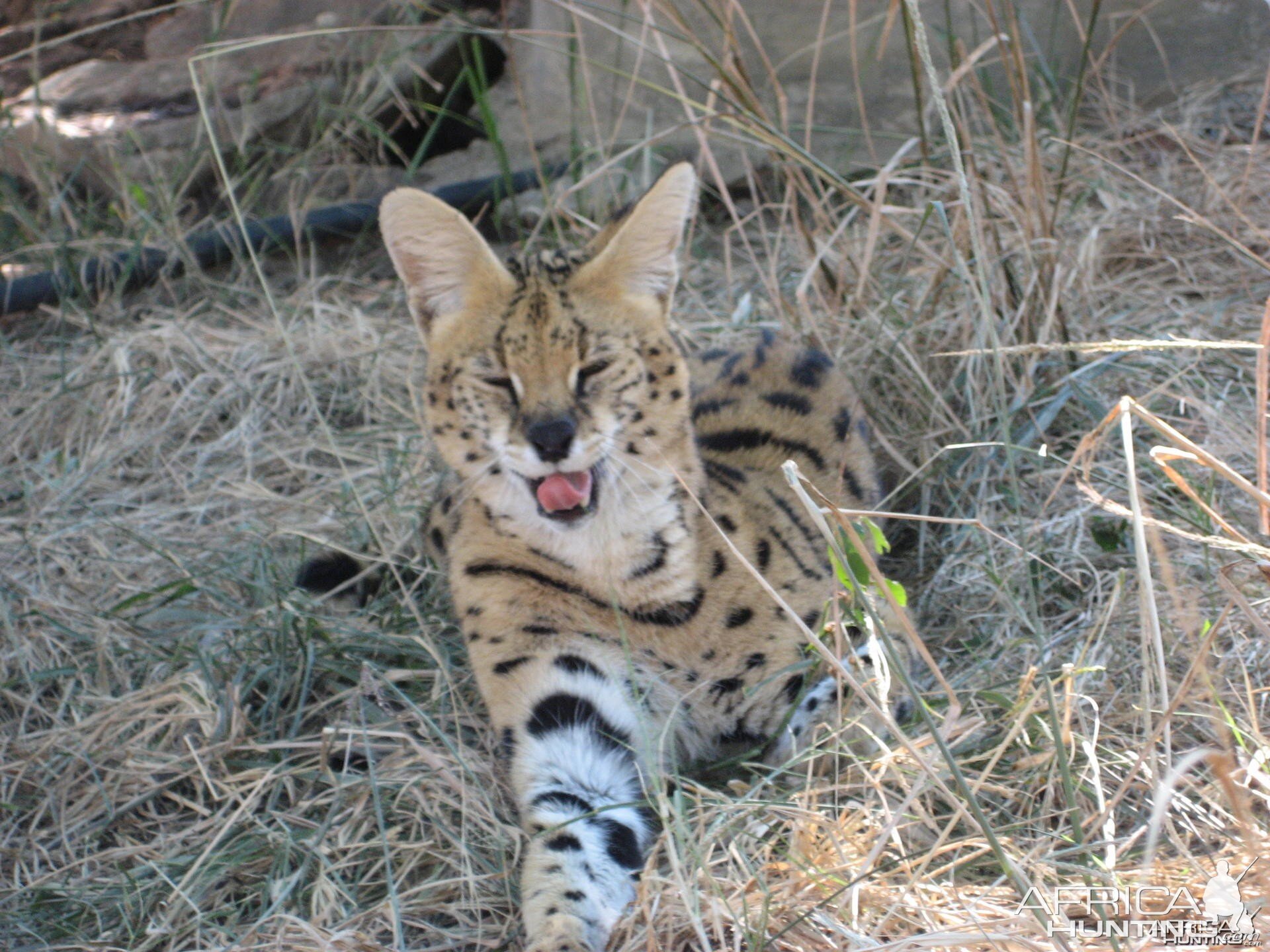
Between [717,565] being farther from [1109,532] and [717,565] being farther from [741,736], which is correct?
[1109,532]

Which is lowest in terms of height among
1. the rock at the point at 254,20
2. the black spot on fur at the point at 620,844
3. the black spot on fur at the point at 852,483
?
the black spot on fur at the point at 852,483

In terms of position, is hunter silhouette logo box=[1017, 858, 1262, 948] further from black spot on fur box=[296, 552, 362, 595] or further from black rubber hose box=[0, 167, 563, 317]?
black rubber hose box=[0, 167, 563, 317]

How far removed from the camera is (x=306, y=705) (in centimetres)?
323

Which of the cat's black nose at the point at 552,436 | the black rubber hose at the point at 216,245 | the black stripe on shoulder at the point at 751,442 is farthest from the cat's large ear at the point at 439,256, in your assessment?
the black rubber hose at the point at 216,245

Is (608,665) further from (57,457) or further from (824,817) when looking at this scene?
(57,457)

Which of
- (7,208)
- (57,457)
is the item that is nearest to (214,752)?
(57,457)

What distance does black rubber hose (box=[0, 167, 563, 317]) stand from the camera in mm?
5320

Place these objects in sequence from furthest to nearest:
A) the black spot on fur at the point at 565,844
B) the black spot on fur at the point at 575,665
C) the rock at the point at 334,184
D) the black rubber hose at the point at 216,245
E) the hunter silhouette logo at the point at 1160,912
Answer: the rock at the point at 334,184, the black rubber hose at the point at 216,245, the black spot on fur at the point at 575,665, the black spot on fur at the point at 565,844, the hunter silhouette logo at the point at 1160,912

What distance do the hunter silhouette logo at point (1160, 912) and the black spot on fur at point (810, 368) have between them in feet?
6.91

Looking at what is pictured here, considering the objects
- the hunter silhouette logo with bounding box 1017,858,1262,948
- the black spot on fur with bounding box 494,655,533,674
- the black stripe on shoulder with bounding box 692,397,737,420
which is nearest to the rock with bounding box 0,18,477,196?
the black stripe on shoulder with bounding box 692,397,737,420

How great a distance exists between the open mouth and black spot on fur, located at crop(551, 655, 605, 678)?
0.31 meters

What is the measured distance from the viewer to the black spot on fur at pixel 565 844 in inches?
100.0

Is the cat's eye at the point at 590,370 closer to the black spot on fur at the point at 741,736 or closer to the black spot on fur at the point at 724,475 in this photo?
the black spot on fur at the point at 724,475

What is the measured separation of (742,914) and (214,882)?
1.18m
